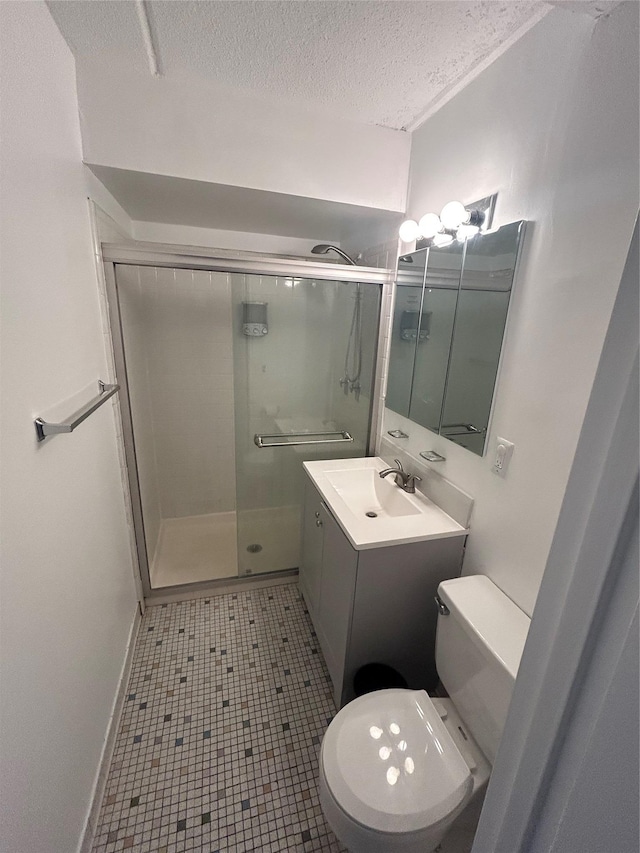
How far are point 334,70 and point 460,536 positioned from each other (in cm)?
174

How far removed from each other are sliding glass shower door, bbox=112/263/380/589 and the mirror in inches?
13.0

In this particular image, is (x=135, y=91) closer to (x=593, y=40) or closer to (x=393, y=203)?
(x=393, y=203)

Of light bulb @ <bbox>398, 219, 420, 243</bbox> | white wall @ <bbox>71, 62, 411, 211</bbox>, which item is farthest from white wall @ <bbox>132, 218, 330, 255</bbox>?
light bulb @ <bbox>398, 219, 420, 243</bbox>

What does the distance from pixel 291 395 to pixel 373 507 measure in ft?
2.70

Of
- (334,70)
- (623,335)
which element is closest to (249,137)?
(334,70)

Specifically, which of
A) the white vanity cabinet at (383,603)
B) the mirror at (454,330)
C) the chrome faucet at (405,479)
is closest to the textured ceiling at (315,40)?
the mirror at (454,330)

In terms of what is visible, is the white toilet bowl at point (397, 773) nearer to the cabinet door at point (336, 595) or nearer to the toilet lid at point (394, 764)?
the toilet lid at point (394, 764)

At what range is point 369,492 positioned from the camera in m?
1.79

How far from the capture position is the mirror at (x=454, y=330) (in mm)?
1202

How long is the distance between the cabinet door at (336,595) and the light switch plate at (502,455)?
1.84 feet

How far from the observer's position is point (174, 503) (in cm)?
273

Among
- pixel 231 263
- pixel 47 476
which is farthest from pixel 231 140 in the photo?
pixel 47 476

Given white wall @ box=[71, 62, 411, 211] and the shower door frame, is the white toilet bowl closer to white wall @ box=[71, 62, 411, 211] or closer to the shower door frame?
the shower door frame

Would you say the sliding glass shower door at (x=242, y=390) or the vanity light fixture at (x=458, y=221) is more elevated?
the vanity light fixture at (x=458, y=221)
